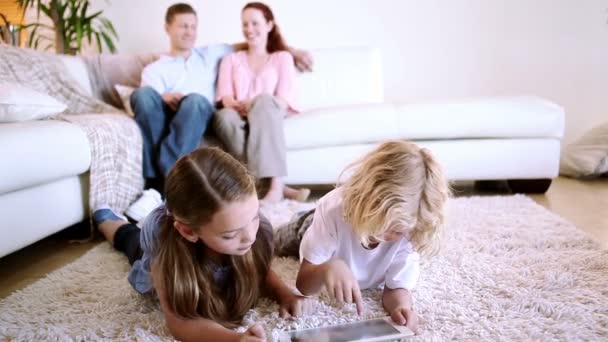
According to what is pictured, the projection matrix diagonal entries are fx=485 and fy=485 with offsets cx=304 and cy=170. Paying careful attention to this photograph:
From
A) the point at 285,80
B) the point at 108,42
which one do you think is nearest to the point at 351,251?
the point at 285,80

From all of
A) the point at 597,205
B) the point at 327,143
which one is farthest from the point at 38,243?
the point at 597,205

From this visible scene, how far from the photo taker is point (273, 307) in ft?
2.97

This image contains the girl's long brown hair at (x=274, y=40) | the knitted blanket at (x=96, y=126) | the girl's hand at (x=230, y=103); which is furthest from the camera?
the girl's long brown hair at (x=274, y=40)

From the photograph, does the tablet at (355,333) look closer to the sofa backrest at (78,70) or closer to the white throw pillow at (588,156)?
the sofa backrest at (78,70)

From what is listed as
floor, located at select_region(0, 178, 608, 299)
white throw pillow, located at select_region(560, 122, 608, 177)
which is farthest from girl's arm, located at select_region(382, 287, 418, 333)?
white throw pillow, located at select_region(560, 122, 608, 177)

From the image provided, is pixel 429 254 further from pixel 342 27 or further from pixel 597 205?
pixel 342 27

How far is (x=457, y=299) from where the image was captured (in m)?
0.93

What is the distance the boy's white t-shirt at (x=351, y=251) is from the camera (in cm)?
88

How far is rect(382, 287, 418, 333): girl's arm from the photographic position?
812mm

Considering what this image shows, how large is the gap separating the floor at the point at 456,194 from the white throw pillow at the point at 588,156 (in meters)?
0.15

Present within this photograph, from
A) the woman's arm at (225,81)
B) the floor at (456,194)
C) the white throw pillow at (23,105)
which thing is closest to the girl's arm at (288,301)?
the floor at (456,194)

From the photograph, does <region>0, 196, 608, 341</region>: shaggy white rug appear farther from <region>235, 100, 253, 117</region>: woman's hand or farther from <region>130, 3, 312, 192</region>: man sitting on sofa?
<region>235, 100, 253, 117</region>: woman's hand

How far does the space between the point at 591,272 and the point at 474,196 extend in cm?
93

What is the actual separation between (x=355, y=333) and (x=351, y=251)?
0.57 ft
